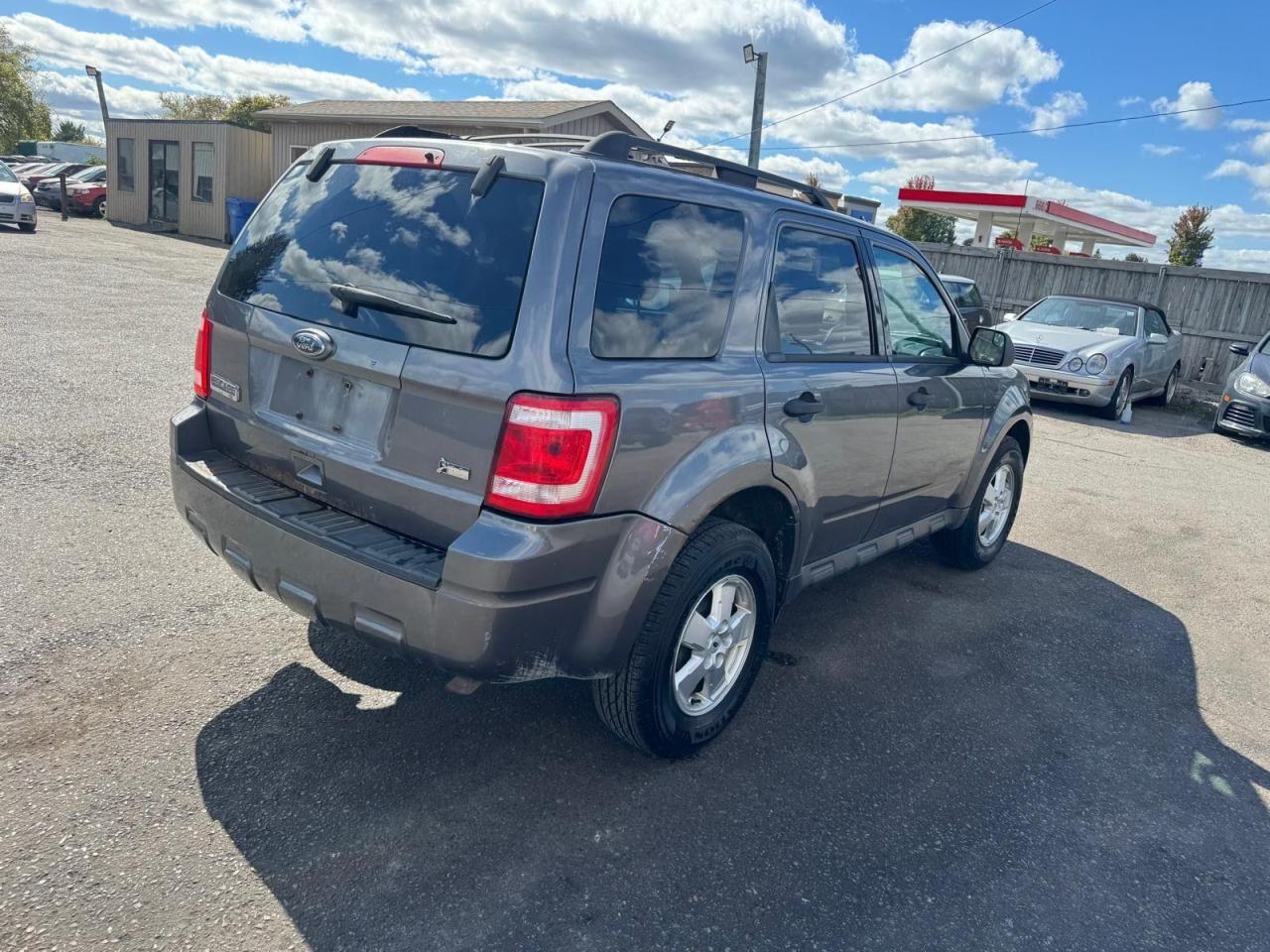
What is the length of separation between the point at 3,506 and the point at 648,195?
3802mm

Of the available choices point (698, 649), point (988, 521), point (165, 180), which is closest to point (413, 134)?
point (698, 649)

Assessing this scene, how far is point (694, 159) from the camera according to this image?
121 inches

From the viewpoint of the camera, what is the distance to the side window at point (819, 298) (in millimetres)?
3205

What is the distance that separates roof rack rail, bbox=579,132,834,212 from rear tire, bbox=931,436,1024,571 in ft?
6.81

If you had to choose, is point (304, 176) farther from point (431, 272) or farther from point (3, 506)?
point (3, 506)

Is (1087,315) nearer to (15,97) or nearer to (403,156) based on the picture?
(403,156)

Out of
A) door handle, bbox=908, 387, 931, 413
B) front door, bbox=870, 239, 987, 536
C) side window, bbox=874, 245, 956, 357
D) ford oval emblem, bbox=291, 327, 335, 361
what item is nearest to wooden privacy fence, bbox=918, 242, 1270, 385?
front door, bbox=870, 239, 987, 536

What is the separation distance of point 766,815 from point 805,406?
1.40 m

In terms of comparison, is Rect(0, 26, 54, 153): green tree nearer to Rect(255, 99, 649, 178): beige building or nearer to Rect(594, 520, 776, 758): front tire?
Rect(255, 99, 649, 178): beige building

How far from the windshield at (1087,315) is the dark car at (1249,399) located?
1.42 metres

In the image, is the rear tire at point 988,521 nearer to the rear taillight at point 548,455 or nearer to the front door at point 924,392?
the front door at point 924,392

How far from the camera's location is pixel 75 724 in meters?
2.81

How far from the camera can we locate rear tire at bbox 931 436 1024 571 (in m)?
4.98

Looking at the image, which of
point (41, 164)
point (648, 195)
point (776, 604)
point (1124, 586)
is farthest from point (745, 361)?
point (41, 164)
